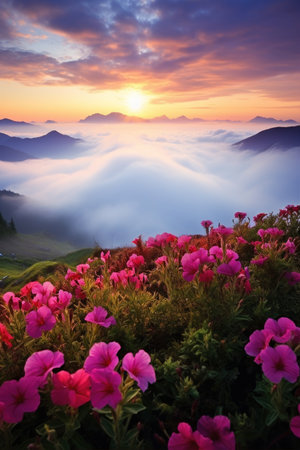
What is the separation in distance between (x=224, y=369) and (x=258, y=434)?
0.60 m

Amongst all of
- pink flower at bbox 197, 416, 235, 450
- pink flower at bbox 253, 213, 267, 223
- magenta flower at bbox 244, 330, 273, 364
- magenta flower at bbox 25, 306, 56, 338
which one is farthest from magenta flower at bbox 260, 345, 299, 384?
pink flower at bbox 253, 213, 267, 223

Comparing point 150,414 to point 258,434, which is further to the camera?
point 150,414

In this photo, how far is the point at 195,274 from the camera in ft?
10.7

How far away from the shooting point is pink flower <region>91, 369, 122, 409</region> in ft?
6.29

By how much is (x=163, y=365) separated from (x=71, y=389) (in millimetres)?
959

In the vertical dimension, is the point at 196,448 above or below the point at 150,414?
above

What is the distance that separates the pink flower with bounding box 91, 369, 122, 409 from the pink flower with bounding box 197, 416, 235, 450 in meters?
0.57

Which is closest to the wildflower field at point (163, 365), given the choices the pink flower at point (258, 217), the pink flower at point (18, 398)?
the pink flower at point (18, 398)

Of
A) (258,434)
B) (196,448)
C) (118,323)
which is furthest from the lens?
(118,323)

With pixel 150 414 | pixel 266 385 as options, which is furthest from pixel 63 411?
pixel 266 385

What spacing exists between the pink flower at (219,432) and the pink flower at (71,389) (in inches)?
29.0

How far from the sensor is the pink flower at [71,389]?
2.01 m

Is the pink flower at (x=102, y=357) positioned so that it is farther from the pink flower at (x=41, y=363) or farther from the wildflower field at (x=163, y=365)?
the pink flower at (x=41, y=363)

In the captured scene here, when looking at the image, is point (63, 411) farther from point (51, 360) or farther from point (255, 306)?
point (255, 306)
